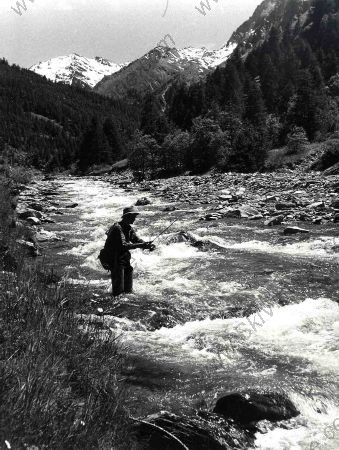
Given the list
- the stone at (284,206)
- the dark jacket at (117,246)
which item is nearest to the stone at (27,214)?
the stone at (284,206)

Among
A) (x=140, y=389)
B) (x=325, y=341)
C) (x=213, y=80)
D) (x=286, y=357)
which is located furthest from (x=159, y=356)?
(x=213, y=80)

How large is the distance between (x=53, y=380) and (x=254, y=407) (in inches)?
99.9

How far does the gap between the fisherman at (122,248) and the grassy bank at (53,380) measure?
12.4ft

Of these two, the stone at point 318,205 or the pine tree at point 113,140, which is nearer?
the stone at point 318,205

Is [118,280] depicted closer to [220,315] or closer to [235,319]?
[220,315]

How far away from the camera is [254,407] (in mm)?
4867

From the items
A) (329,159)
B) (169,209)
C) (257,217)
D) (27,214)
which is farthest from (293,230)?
(329,159)

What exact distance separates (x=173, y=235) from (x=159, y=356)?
28.7 ft

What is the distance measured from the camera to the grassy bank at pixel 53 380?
9.02 feet

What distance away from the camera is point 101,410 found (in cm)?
346

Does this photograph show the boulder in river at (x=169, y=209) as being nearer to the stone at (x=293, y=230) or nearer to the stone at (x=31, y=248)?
the stone at (x=293, y=230)

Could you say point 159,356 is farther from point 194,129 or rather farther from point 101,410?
point 194,129

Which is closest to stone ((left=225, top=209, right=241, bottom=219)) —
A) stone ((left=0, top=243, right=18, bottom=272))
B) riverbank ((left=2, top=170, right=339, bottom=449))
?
riverbank ((left=2, top=170, right=339, bottom=449))

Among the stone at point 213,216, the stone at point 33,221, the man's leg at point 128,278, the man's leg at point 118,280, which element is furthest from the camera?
the stone at point 213,216
